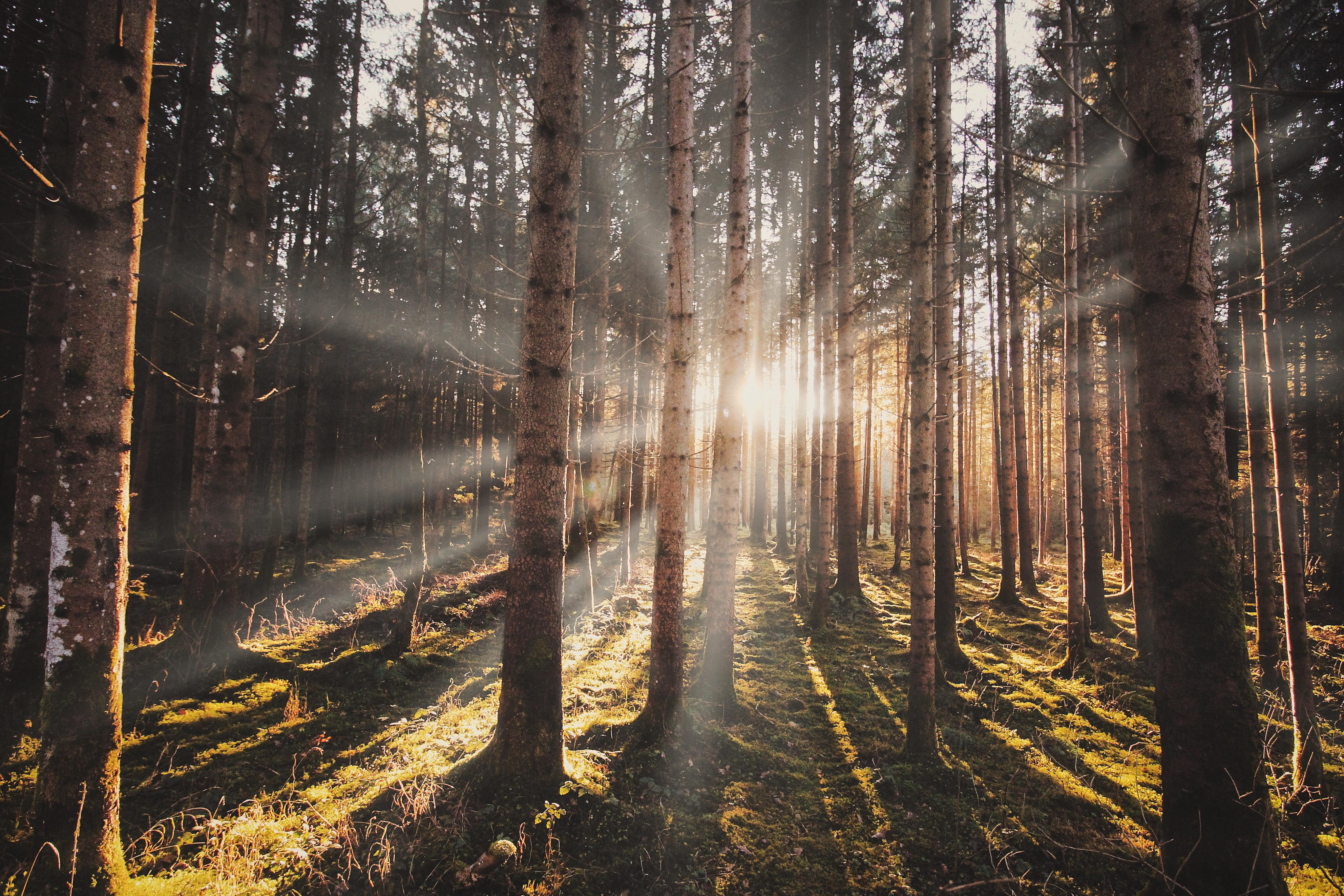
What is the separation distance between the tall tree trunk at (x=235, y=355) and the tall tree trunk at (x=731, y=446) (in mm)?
6675

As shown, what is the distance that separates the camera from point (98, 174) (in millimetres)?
2840

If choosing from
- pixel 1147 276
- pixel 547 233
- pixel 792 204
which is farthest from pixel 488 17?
pixel 1147 276

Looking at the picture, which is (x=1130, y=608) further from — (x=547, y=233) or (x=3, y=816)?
(x=3, y=816)

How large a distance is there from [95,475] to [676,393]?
461 centimetres

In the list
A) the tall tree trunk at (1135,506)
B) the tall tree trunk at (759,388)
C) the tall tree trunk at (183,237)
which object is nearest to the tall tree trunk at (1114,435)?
the tall tree trunk at (1135,506)

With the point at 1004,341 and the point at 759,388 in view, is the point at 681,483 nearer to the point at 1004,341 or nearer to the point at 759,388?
the point at 1004,341

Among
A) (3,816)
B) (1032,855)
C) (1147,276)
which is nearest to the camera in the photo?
(1147,276)

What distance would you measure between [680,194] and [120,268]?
4826 millimetres

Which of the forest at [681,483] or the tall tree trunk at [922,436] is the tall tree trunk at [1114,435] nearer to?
the forest at [681,483]

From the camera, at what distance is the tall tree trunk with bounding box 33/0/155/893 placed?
2.66 m

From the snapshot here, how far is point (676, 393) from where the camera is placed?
225 inches

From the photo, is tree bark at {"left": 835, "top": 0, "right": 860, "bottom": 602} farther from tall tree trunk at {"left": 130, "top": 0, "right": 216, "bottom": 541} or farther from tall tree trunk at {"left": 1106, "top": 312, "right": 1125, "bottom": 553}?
tall tree trunk at {"left": 130, "top": 0, "right": 216, "bottom": 541}

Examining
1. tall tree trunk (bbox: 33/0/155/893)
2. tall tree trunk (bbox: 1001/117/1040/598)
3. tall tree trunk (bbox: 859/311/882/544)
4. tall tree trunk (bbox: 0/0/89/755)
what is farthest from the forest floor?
A: tall tree trunk (bbox: 859/311/882/544)

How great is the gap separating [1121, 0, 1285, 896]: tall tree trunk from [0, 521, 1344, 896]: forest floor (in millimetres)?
431
